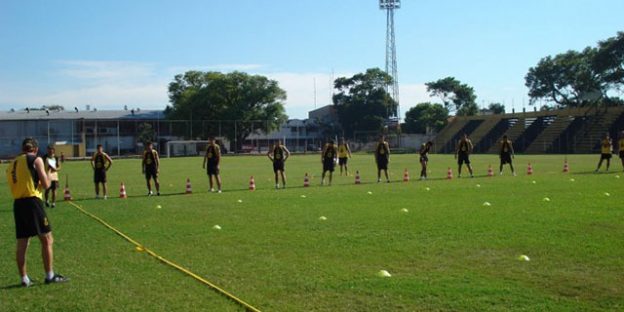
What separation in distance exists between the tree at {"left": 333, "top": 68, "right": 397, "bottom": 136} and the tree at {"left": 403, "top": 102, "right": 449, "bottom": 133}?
3909mm

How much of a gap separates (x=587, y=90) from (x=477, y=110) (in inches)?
1186

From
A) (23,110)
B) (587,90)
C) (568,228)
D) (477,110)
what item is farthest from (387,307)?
(23,110)

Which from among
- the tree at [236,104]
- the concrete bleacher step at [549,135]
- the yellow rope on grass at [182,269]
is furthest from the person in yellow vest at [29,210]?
the tree at [236,104]

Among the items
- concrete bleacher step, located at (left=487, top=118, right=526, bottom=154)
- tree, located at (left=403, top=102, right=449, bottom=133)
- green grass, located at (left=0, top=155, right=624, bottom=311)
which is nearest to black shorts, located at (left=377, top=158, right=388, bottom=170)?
green grass, located at (left=0, top=155, right=624, bottom=311)

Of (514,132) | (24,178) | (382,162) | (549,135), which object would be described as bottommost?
(382,162)

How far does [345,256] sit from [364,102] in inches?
3922

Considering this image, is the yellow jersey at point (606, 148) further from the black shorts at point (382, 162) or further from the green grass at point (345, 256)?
the green grass at point (345, 256)

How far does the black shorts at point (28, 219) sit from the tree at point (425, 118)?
9197 cm

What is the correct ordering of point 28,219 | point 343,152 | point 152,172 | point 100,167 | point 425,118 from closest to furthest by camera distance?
point 28,219 < point 100,167 < point 152,172 < point 343,152 < point 425,118

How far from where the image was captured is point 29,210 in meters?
8.09

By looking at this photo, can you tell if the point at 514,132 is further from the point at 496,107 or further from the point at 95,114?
the point at 95,114

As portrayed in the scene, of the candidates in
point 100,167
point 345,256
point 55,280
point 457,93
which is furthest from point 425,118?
point 55,280

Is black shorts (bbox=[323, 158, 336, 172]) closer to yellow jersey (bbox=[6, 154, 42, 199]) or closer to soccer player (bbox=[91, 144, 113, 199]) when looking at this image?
soccer player (bbox=[91, 144, 113, 199])

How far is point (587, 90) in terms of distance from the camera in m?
79.0
